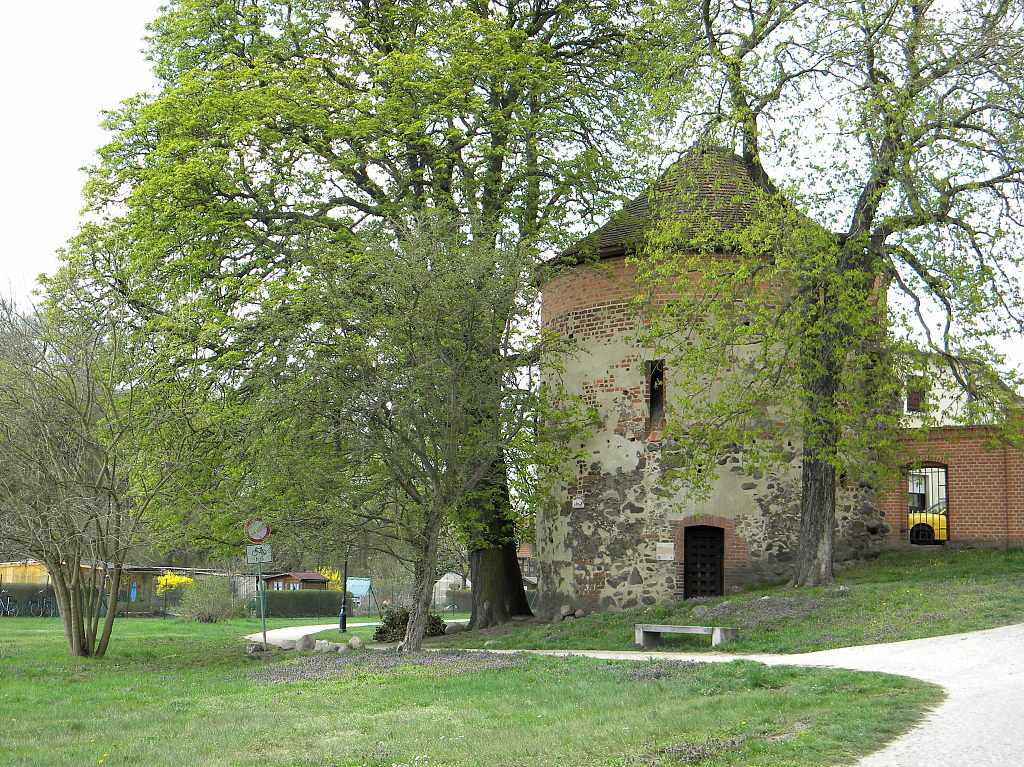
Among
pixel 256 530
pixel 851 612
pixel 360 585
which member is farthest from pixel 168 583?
pixel 851 612

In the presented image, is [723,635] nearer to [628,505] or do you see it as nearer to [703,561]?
[703,561]

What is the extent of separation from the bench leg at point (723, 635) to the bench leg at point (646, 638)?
4.77 ft

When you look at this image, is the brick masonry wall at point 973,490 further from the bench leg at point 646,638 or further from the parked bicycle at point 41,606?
the parked bicycle at point 41,606

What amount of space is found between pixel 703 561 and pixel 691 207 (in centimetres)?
758

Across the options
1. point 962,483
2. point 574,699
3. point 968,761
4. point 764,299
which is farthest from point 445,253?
point 962,483

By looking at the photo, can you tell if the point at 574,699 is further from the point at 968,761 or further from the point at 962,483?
the point at 962,483

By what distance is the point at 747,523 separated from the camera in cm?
2092

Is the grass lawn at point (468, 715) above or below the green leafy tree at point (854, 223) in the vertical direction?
below

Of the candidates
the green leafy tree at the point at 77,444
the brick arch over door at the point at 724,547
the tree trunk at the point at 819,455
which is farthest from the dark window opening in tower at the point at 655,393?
the green leafy tree at the point at 77,444

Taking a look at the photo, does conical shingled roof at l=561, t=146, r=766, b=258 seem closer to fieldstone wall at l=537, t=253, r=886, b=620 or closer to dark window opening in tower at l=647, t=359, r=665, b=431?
fieldstone wall at l=537, t=253, r=886, b=620

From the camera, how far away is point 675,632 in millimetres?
16281

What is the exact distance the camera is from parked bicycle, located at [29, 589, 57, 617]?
1492 inches

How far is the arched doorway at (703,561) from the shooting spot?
21.2 meters

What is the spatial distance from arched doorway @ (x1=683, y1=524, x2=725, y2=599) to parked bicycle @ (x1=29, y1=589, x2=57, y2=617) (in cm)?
2717
